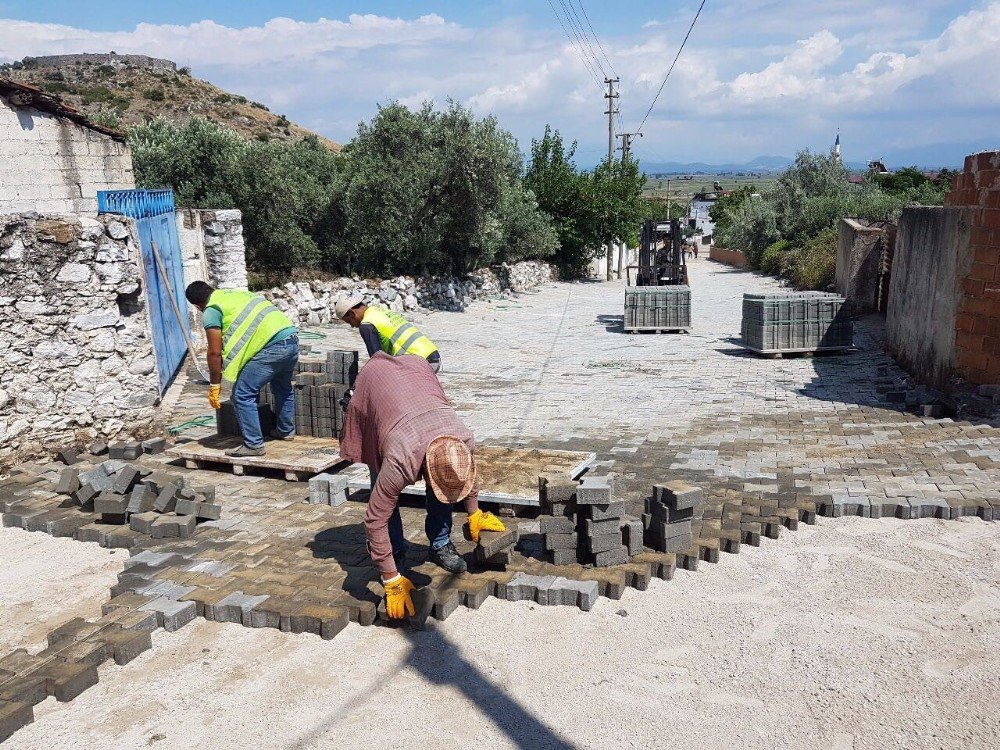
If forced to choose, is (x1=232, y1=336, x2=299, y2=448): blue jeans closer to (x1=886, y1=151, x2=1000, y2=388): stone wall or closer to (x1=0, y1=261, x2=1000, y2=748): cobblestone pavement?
(x1=0, y1=261, x2=1000, y2=748): cobblestone pavement

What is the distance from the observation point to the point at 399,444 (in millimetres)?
3941

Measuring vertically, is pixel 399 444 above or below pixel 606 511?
above

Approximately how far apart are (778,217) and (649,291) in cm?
1803

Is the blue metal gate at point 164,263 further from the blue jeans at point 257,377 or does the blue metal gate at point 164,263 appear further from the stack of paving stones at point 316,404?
the blue jeans at point 257,377

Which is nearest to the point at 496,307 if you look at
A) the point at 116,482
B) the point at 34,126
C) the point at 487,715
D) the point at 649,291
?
the point at 649,291

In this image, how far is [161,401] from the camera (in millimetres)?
8641

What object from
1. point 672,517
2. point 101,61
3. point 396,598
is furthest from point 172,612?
point 101,61

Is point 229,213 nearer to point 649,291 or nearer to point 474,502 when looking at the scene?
point 649,291

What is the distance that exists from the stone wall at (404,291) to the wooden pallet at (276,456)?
939cm

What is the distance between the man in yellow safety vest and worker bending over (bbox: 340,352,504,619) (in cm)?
262

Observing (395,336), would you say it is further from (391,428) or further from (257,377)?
(391,428)

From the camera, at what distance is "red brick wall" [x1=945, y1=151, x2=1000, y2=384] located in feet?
27.2

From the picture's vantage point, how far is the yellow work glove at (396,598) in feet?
13.6

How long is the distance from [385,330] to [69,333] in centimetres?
383
